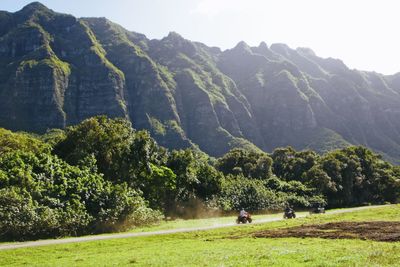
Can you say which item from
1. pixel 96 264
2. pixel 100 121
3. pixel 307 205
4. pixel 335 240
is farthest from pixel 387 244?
pixel 307 205

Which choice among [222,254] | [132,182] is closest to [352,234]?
[222,254]

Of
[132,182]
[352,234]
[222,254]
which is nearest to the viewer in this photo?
[222,254]

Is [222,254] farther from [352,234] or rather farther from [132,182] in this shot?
[132,182]

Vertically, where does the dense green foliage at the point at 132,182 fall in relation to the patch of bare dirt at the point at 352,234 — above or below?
above

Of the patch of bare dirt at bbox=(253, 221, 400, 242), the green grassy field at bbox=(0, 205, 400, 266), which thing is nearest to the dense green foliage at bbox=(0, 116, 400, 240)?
the green grassy field at bbox=(0, 205, 400, 266)

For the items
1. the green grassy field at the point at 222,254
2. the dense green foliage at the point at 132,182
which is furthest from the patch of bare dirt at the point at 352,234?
the dense green foliage at the point at 132,182

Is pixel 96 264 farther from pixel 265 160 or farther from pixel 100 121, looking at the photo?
pixel 265 160

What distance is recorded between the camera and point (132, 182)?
61.1 metres

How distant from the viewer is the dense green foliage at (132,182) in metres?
37.8

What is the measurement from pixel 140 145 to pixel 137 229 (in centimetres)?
1885

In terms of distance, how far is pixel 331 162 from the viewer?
332 feet

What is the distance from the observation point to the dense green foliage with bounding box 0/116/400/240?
124ft

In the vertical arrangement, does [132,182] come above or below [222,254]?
above

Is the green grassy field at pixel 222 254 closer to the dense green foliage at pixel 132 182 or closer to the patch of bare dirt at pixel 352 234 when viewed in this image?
the patch of bare dirt at pixel 352 234
